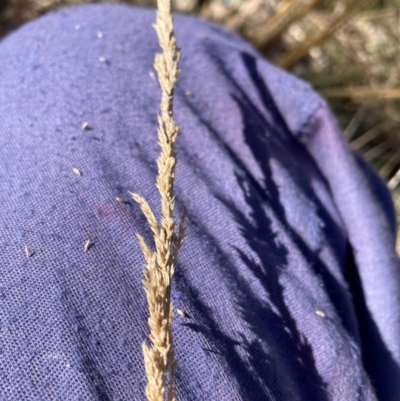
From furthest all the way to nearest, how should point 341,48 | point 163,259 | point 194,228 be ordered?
point 341,48 < point 194,228 < point 163,259

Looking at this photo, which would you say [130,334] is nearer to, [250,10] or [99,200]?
[99,200]

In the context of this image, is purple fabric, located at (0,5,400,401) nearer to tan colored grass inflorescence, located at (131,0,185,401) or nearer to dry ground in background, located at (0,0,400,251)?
tan colored grass inflorescence, located at (131,0,185,401)

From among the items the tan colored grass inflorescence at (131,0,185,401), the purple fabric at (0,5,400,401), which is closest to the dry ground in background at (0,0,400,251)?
the purple fabric at (0,5,400,401)

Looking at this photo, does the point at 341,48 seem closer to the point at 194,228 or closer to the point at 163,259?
the point at 194,228

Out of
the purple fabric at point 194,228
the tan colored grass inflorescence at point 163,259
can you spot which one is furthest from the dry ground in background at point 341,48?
the tan colored grass inflorescence at point 163,259

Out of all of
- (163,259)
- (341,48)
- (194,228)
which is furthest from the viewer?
(341,48)

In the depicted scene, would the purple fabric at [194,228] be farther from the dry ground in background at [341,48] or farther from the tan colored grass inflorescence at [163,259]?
the dry ground in background at [341,48]

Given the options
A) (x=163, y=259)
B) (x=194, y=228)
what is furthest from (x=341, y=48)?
(x=163, y=259)
